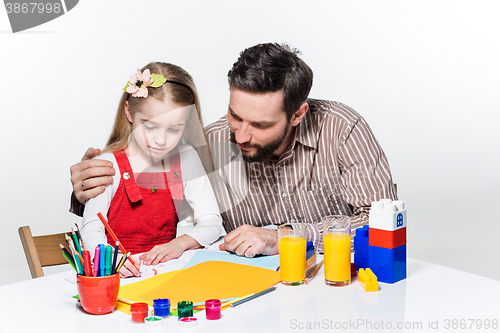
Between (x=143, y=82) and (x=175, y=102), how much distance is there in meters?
0.11

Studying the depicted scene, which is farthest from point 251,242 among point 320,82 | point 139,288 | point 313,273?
point 320,82

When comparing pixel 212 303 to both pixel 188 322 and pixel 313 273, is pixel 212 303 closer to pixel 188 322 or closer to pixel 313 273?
pixel 188 322

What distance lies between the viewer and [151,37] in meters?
2.77

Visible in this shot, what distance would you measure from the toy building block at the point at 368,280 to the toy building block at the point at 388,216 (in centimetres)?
9

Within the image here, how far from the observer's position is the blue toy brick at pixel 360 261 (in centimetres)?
101

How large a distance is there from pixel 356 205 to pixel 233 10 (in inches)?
71.8

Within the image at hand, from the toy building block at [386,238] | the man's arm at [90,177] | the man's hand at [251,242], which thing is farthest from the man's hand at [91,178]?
the toy building block at [386,238]

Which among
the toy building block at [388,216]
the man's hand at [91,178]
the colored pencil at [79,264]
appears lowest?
the toy building block at [388,216]

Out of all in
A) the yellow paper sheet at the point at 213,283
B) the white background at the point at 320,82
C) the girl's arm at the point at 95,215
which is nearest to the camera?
the yellow paper sheet at the point at 213,283

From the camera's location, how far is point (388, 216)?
37.6 inches

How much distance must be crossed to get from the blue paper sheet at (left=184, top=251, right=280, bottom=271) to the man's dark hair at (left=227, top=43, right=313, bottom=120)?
499mm

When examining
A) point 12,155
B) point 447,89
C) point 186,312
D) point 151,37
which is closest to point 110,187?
point 186,312

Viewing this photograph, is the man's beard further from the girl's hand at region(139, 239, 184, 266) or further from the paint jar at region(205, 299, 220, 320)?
the paint jar at region(205, 299, 220, 320)

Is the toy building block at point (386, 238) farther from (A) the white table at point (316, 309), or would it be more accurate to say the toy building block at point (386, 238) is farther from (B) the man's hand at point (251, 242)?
(B) the man's hand at point (251, 242)
